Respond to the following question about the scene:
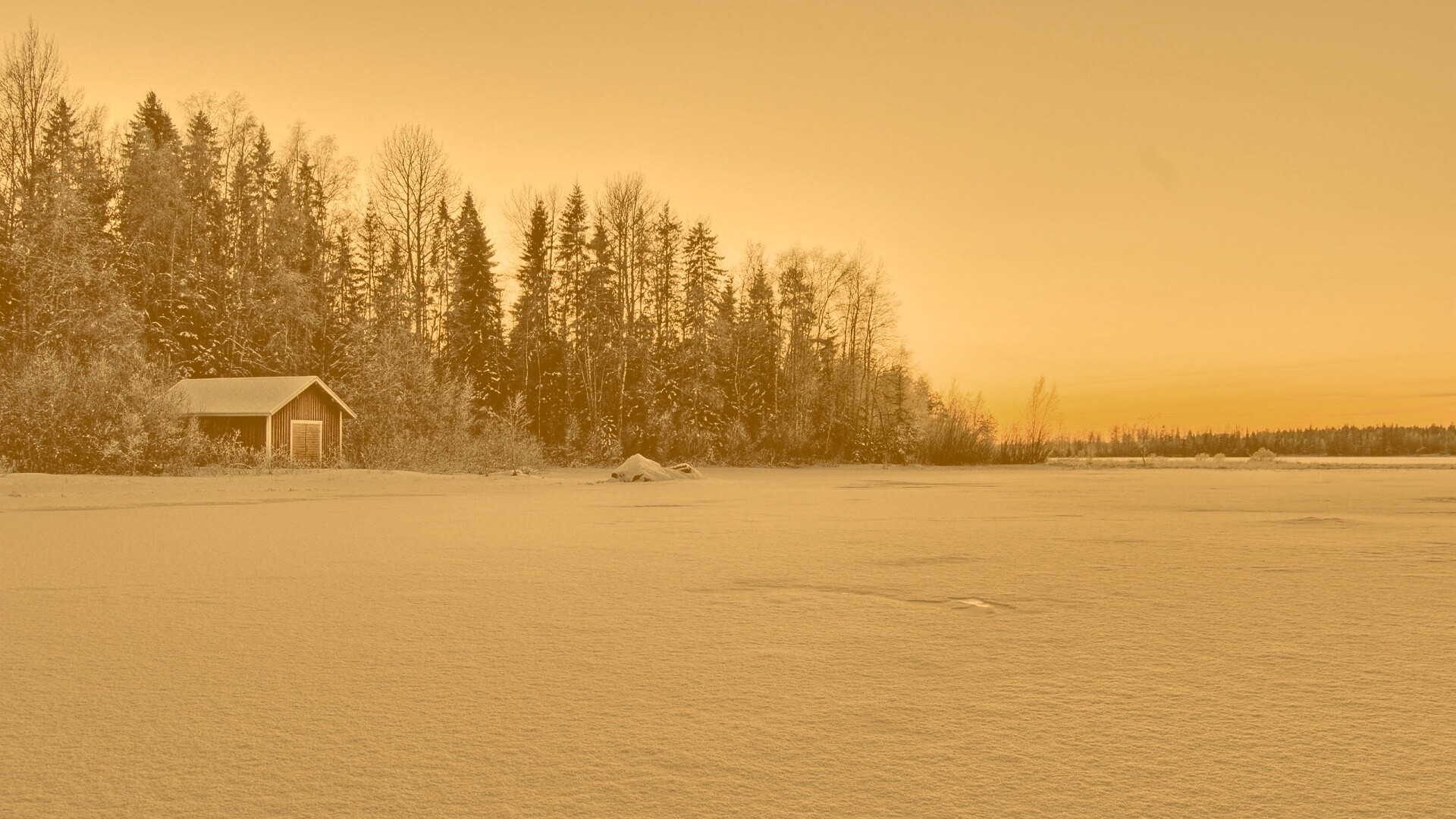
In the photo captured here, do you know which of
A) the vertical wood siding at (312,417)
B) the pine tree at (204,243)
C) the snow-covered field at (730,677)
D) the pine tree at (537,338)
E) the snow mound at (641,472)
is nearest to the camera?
the snow-covered field at (730,677)

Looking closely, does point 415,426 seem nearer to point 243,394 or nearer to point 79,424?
point 243,394

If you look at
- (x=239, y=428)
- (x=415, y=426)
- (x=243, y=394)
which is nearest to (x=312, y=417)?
(x=243, y=394)

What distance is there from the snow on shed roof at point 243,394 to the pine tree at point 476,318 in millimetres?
13891

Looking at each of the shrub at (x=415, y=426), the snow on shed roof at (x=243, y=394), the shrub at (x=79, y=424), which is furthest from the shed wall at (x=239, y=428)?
the shrub at (x=79, y=424)

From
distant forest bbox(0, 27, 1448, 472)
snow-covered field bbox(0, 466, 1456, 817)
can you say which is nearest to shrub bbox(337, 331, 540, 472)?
distant forest bbox(0, 27, 1448, 472)

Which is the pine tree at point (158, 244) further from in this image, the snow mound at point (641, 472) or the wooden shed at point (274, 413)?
the snow mound at point (641, 472)

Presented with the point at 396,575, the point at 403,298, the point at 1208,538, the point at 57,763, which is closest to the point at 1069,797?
the point at 57,763

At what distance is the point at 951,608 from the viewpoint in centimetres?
769

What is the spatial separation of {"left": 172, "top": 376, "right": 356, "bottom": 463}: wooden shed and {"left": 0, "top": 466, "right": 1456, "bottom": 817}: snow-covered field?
25.7m

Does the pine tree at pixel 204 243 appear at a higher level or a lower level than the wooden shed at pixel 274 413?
higher

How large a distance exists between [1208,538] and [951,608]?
718cm

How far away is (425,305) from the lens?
5050 cm

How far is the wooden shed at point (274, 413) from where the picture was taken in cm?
3691

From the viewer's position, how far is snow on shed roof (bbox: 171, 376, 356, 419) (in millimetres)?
36875
